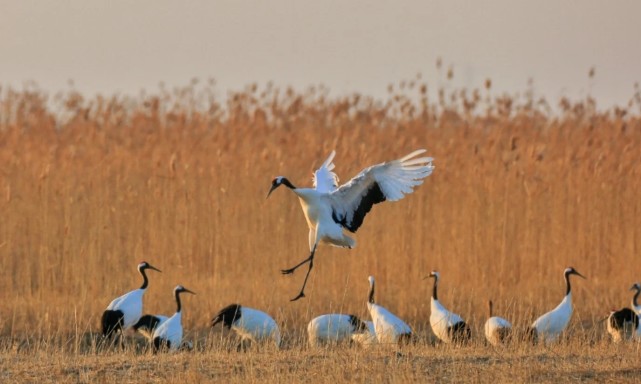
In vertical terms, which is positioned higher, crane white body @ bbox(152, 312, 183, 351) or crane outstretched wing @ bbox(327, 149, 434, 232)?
crane outstretched wing @ bbox(327, 149, 434, 232)

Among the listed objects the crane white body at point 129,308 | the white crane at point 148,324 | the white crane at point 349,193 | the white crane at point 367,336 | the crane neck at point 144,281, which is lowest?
the white crane at point 367,336

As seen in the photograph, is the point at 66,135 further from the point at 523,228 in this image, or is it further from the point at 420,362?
the point at 420,362

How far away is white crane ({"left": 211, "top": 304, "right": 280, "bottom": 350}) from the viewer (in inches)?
373

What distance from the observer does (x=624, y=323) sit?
10102 mm

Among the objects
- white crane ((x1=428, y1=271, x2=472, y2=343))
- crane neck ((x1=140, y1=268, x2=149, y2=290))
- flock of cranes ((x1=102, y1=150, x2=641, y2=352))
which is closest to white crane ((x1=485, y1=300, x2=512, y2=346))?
flock of cranes ((x1=102, y1=150, x2=641, y2=352))

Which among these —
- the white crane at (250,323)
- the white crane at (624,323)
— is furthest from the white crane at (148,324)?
the white crane at (624,323)

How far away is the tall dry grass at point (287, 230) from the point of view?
37.0 ft

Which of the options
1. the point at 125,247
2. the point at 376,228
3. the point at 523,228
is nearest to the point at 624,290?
the point at 523,228

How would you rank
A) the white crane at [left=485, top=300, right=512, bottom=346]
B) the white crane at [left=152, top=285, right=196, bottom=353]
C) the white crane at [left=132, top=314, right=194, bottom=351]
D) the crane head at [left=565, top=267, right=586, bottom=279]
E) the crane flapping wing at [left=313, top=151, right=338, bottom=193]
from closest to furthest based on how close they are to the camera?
the white crane at [left=152, top=285, right=196, bottom=353]
the white crane at [left=485, top=300, right=512, bottom=346]
the crane flapping wing at [left=313, top=151, right=338, bottom=193]
the white crane at [left=132, top=314, right=194, bottom=351]
the crane head at [left=565, top=267, right=586, bottom=279]

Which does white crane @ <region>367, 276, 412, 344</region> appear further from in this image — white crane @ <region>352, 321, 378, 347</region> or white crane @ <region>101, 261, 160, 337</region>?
white crane @ <region>101, 261, 160, 337</region>

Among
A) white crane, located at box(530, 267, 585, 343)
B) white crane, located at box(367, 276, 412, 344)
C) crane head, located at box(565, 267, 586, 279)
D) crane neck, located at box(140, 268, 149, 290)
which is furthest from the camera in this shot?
crane head, located at box(565, 267, 586, 279)

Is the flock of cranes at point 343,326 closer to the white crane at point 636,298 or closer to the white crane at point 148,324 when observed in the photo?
the white crane at point 148,324

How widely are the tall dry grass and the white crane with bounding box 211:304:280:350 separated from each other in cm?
55

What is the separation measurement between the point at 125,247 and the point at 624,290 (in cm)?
487
